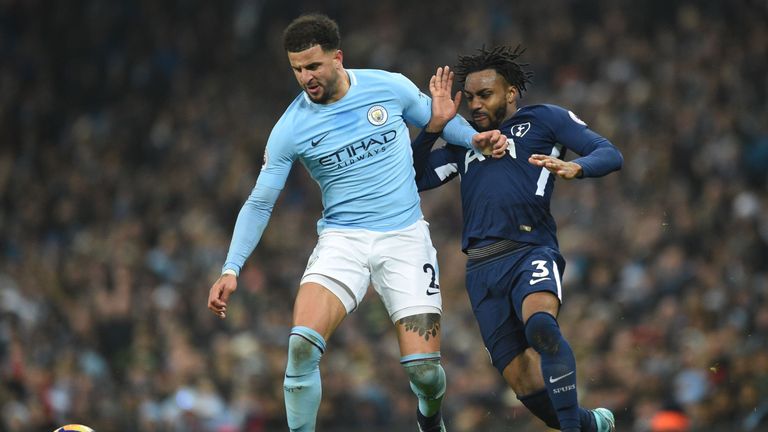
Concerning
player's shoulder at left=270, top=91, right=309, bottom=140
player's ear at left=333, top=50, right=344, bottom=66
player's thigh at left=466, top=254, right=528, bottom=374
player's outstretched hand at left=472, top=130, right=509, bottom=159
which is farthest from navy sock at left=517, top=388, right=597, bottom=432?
player's ear at left=333, top=50, right=344, bottom=66

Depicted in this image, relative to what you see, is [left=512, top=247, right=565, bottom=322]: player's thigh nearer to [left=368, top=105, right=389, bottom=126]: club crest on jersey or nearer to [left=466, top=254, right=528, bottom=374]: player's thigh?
[left=466, top=254, right=528, bottom=374]: player's thigh

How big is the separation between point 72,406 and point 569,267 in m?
5.89

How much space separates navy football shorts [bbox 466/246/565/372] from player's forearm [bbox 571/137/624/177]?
2.04 feet

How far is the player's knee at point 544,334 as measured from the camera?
6773 mm

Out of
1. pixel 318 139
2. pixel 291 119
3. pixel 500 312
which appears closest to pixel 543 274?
pixel 500 312

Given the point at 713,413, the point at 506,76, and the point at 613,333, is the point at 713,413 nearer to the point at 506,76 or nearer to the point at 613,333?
the point at 613,333

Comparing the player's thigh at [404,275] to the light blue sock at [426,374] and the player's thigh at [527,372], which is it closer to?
the light blue sock at [426,374]

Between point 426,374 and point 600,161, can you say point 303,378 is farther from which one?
point 600,161

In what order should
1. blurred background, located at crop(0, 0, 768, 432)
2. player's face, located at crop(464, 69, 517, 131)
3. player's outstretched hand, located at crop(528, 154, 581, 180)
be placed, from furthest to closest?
1. blurred background, located at crop(0, 0, 768, 432)
2. player's face, located at crop(464, 69, 517, 131)
3. player's outstretched hand, located at crop(528, 154, 581, 180)

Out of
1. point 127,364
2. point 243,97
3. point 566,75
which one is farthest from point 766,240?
point 243,97

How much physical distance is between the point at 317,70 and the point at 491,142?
1104 mm

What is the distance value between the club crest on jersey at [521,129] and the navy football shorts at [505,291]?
694mm

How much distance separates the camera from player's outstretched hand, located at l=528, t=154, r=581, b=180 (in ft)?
22.0

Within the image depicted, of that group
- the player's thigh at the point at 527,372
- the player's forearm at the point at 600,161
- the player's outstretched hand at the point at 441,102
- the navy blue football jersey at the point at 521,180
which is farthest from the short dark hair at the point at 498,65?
the player's thigh at the point at 527,372
